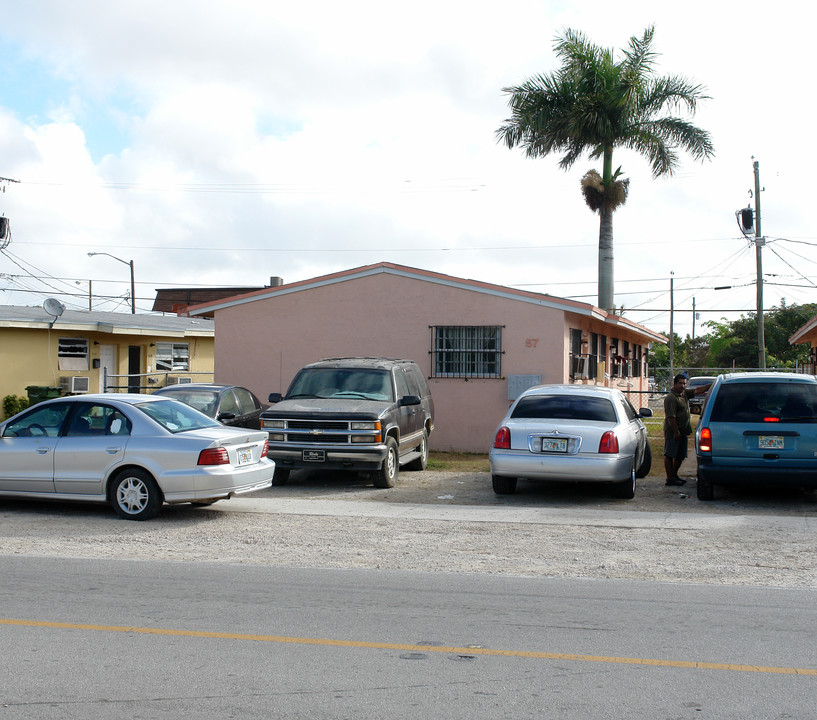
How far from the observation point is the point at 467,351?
19.5 metres

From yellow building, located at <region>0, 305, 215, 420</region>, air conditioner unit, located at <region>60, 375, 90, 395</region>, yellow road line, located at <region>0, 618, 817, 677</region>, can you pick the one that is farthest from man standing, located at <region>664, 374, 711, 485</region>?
air conditioner unit, located at <region>60, 375, 90, 395</region>

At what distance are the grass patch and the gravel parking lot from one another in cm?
301

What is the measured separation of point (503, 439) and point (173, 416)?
4490 millimetres

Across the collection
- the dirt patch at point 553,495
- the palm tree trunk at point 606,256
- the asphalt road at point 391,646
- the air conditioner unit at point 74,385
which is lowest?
the asphalt road at point 391,646

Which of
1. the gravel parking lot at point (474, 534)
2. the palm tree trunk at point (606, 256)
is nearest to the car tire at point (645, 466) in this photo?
the gravel parking lot at point (474, 534)

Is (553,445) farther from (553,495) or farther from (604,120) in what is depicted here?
(604,120)

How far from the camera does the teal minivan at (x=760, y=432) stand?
11.6 meters

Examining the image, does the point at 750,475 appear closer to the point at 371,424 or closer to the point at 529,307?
the point at 371,424

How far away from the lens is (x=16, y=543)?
30.0 feet

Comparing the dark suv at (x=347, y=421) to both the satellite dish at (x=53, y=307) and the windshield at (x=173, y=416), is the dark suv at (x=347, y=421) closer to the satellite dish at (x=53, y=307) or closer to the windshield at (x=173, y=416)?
the windshield at (x=173, y=416)

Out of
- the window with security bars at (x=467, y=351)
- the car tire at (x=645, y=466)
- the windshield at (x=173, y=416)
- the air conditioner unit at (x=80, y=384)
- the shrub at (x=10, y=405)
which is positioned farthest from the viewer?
the air conditioner unit at (x=80, y=384)

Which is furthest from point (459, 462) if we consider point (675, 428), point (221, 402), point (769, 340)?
point (769, 340)

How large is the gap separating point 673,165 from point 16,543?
75.3 feet

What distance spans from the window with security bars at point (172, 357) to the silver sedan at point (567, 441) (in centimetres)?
2113
